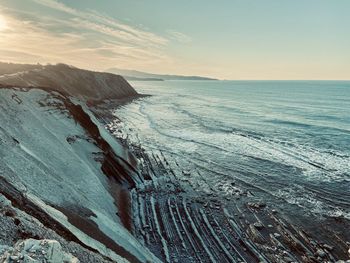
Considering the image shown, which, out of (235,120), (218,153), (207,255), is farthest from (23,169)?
(235,120)

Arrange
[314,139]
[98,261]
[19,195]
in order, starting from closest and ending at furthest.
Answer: [98,261], [19,195], [314,139]

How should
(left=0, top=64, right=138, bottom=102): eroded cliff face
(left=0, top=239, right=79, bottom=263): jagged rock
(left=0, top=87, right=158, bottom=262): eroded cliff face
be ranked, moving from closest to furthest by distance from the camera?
1. (left=0, top=239, right=79, bottom=263): jagged rock
2. (left=0, top=87, right=158, bottom=262): eroded cliff face
3. (left=0, top=64, right=138, bottom=102): eroded cliff face

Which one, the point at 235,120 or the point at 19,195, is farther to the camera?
the point at 235,120

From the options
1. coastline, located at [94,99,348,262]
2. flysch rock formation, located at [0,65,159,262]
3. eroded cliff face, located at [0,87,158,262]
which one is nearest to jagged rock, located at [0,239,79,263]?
flysch rock formation, located at [0,65,159,262]

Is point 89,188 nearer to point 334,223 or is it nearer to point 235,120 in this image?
point 334,223

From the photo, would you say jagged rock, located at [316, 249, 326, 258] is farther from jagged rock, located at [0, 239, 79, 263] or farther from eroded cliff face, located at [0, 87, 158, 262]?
jagged rock, located at [0, 239, 79, 263]

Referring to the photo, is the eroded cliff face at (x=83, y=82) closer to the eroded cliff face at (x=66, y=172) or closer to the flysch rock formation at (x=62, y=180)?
the eroded cliff face at (x=66, y=172)
